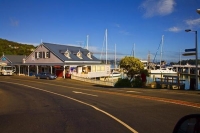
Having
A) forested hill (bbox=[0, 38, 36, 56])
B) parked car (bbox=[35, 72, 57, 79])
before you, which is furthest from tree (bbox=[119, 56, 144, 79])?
forested hill (bbox=[0, 38, 36, 56])

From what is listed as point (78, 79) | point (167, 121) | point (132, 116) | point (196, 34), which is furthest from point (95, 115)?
point (78, 79)

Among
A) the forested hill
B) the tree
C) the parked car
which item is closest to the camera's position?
the tree

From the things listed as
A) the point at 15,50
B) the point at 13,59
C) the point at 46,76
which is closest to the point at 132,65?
the point at 46,76

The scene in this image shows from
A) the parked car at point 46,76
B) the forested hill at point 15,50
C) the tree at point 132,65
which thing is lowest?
the parked car at point 46,76

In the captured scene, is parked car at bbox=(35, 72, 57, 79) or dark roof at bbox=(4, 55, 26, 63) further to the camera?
dark roof at bbox=(4, 55, 26, 63)

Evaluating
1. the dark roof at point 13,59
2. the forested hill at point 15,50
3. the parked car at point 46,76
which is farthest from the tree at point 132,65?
the forested hill at point 15,50

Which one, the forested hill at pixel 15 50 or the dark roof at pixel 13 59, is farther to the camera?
the forested hill at pixel 15 50

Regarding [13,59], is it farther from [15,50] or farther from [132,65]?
[15,50]

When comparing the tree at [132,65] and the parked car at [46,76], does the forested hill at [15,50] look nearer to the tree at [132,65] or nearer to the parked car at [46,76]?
the parked car at [46,76]

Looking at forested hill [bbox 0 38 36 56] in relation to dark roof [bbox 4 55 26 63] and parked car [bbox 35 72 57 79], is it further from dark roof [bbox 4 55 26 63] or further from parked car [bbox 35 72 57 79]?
parked car [bbox 35 72 57 79]

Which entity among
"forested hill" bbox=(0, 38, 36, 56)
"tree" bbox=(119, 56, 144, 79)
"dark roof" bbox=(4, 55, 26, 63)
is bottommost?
"tree" bbox=(119, 56, 144, 79)

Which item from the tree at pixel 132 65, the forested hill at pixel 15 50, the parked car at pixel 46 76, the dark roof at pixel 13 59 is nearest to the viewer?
the tree at pixel 132 65

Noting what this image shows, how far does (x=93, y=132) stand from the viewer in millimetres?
Result: 7715

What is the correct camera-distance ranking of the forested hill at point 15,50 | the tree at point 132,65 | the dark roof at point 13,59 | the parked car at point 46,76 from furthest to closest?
the forested hill at point 15,50
the dark roof at point 13,59
the parked car at point 46,76
the tree at point 132,65
